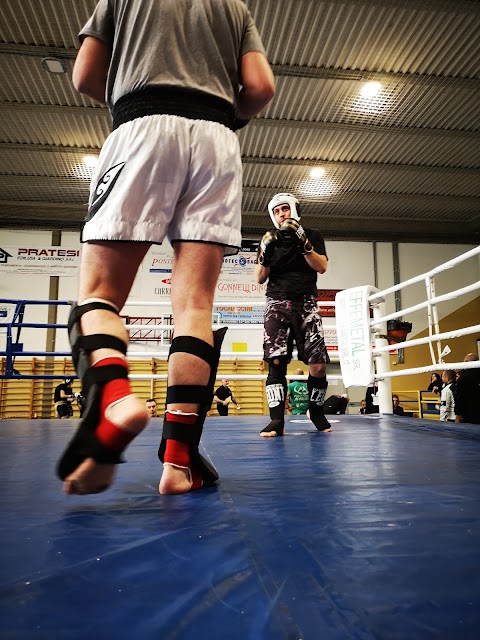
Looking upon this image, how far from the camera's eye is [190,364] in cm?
99

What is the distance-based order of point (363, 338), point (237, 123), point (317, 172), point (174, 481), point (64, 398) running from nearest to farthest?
Result: point (174, 481) → point (237, 123) → point (363, 338) → point (64, 398) → point (317, 172)

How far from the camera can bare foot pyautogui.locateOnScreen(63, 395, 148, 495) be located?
75 cm

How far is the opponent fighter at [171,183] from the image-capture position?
0.95 metres

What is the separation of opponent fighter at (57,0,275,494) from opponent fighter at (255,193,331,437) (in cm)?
139

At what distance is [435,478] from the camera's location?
111 cm

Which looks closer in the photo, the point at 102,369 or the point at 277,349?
the point at 102,369

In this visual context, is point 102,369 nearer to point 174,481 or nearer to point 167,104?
point 174,481

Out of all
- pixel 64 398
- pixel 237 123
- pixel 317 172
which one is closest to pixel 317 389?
pixel 237 123

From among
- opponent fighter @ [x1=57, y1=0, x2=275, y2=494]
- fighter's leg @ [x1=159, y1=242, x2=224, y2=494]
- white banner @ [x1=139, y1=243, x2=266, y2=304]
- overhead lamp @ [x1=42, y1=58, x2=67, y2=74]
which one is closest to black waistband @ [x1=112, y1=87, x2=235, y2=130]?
opponent fighter @ [x1=57, y1=0, x2=275, y2=494]

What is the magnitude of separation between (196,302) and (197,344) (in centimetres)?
9

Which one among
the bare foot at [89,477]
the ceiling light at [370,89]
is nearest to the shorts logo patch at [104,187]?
the bare foot at [89,477]

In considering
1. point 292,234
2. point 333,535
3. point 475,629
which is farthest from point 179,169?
point 292,234

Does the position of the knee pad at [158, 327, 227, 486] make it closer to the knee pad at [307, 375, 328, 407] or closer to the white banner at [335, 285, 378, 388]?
the knee pad at [307, 375, 328, 407]

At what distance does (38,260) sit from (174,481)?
373 inches
